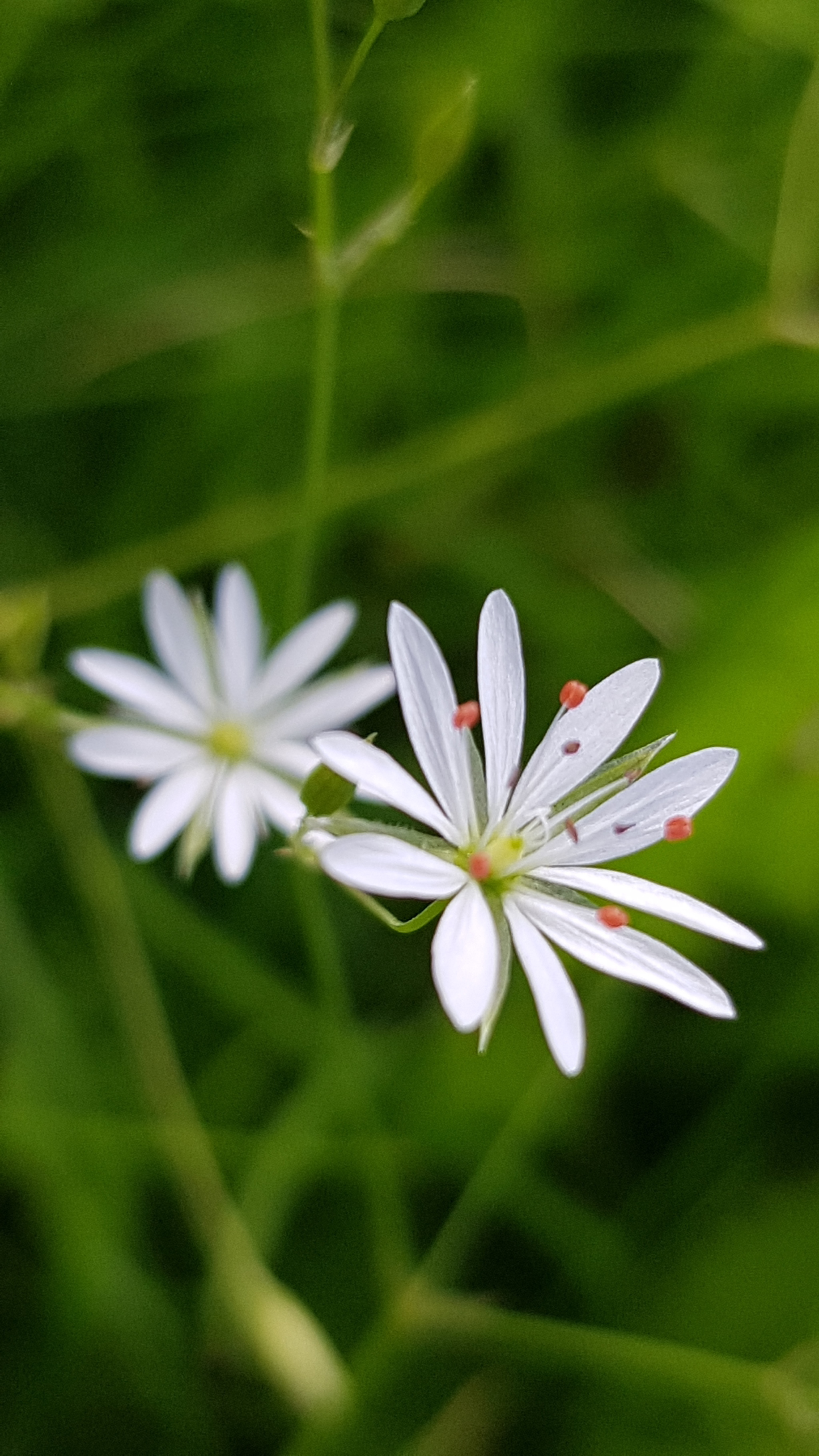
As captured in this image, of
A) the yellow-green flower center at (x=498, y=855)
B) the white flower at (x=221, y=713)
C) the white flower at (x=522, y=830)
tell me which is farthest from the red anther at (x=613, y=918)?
the white flower at (x=221, y=713)

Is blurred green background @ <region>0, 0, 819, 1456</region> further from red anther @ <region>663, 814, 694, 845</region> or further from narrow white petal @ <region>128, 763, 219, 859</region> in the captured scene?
red anther @ <region>663, 814, 694, 845</region>

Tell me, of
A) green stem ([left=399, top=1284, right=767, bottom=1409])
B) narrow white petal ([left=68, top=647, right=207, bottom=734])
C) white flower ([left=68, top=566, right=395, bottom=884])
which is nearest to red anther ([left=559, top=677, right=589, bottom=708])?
white flower ([left=68, top=566, right=395, bottom=884])

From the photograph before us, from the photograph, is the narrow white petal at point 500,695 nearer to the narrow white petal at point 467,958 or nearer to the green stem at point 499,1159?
the narrow white petal at point 467,958

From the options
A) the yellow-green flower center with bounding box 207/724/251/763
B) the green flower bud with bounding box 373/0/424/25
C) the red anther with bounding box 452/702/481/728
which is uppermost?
the green flower bud with bounding box 373/0/424/25

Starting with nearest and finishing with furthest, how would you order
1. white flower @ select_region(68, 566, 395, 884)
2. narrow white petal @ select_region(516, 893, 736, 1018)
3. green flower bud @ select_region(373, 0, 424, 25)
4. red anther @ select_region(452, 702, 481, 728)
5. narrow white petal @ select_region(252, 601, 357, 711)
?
1. narrow white petal @ select_region(516, 893, 736, 1018)
2. red anther @ select_region(452, 702, 481, 728)
3. green flower bud @ select_region(373, 0, 424, 25)
4. white flower @ select_region(68, 566, 395, 884)
5. narrow white petal @ select_region(252, 601, 357, 711)

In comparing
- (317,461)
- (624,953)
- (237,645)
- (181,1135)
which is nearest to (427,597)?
(237,645)
